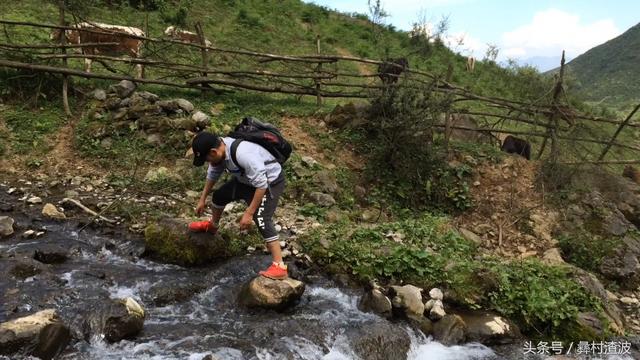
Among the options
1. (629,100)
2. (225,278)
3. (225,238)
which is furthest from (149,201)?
(629,100)

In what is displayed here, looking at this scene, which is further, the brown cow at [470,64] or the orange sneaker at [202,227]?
the brown cow at [470,64]

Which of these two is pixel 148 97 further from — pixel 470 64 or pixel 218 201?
pixel 470 64

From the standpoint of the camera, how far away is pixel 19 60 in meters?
7.78

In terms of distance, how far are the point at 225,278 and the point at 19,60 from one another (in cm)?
570

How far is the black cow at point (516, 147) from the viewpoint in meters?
9.51

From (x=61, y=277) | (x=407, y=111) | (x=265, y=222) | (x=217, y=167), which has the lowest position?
(x=61, y=277)

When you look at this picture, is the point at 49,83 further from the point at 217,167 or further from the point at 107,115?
the point at 217,167

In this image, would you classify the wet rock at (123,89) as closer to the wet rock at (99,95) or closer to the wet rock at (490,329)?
the wet rock at (99,95)

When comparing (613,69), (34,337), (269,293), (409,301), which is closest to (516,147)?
(409,301)

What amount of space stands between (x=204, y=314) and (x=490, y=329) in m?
2.49

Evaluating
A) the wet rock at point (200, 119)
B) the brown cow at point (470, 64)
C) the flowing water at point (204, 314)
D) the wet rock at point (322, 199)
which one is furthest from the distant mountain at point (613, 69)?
the flowing water at point (204, 314)

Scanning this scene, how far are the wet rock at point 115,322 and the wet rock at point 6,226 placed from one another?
185 centimetres

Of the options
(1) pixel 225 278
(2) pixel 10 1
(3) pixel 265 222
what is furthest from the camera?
(2) pixel 10 1

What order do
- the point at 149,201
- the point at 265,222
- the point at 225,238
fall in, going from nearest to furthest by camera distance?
the point at 265,222, the point at 225,238, the point at 149,201
